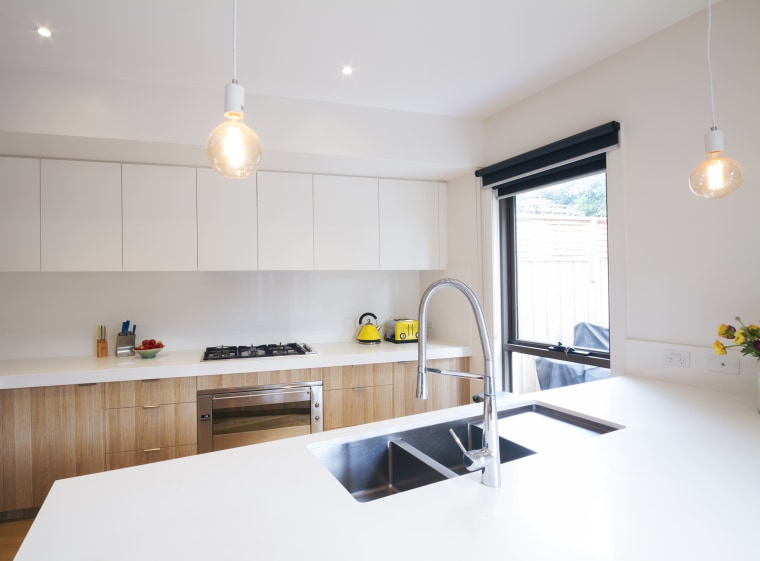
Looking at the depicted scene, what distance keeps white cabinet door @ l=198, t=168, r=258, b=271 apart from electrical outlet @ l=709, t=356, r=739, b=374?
8.53 feet

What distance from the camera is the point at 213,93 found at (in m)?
2.54

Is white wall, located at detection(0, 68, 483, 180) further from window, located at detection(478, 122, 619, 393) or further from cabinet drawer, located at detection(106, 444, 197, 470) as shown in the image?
cabinet drawer, located at detection(106, 444, 197, 470)

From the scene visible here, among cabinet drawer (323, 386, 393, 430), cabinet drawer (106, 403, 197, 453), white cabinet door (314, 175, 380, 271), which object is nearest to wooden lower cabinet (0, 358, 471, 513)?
cabinet drawer (106, 403, 197, 453)

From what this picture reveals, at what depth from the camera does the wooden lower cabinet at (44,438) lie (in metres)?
2.38

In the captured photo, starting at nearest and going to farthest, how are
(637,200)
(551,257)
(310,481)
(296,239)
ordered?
(310,481) < (637,200) < (551,257) < (296,239)

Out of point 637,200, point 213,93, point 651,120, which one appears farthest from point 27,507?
point 651,120

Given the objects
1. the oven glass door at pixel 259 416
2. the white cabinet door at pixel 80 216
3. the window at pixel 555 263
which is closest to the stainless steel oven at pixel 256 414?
the oven glass door at pixel 259 416

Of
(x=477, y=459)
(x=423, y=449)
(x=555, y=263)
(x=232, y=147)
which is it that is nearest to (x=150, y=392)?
(x=423, y=449)

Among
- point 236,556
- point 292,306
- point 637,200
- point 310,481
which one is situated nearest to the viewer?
point 236,556

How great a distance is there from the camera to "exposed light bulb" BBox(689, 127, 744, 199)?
1.30 m

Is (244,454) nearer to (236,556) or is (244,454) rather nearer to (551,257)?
(236,556)

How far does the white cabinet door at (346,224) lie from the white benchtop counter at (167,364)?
2.23 feet

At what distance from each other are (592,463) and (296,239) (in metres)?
2.42

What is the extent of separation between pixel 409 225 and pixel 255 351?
4.96 feet
